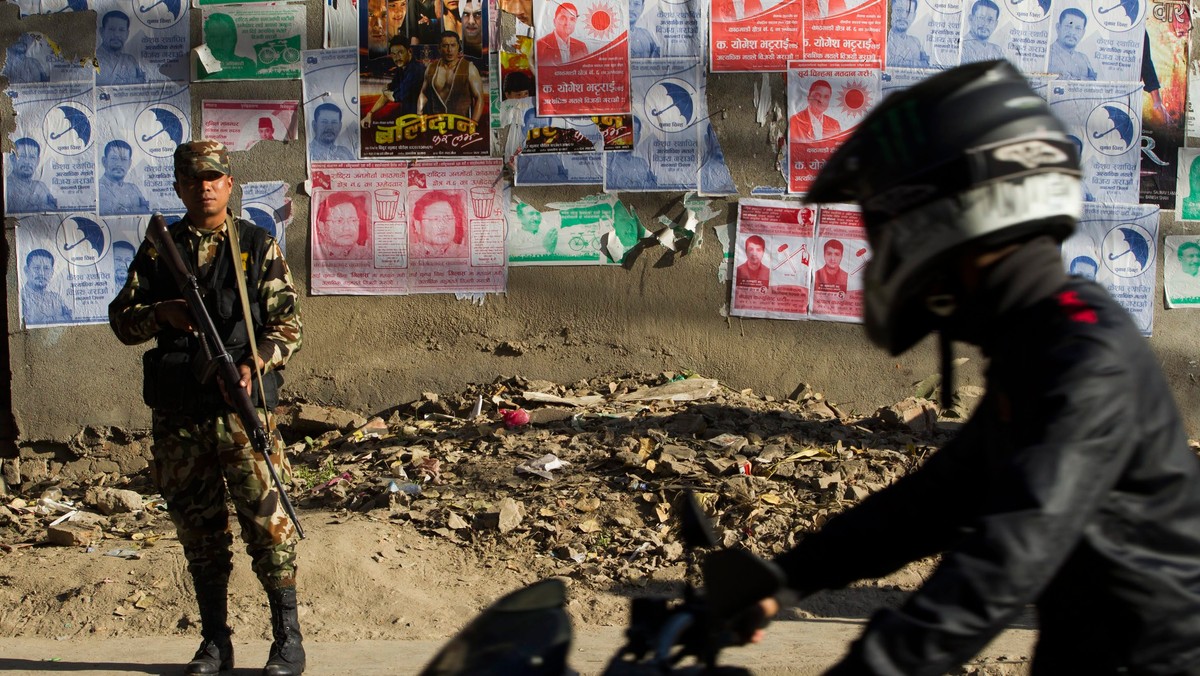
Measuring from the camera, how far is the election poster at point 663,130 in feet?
22.4

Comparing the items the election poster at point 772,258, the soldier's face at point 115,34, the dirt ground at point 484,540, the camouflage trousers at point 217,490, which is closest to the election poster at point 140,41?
the soldier's face at point 115,34

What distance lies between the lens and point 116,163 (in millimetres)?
6895

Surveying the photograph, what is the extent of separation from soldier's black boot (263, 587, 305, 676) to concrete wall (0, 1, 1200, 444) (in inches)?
108

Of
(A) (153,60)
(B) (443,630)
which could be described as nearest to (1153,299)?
(B) (443,630)

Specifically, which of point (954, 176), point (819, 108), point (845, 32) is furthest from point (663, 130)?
point (954, 176)

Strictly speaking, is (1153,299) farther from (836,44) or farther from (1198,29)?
(836,44)

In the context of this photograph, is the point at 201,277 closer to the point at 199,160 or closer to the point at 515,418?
the point at 199,160

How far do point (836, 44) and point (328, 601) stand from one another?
13.9 feet

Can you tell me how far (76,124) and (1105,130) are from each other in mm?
6121

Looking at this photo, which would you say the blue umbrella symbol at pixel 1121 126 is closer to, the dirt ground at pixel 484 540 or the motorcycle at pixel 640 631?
the dirt ground at pixel 484 540

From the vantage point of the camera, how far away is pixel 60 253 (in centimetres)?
692

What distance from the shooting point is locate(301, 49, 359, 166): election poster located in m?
6.85

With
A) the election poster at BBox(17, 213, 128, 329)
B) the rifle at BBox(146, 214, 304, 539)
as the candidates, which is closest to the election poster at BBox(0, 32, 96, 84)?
the election poster at BBox(17, 213, 128, 329)

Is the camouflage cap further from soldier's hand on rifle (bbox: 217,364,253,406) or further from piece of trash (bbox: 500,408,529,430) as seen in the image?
piece of trash (bbox: 500,408,529,430)
